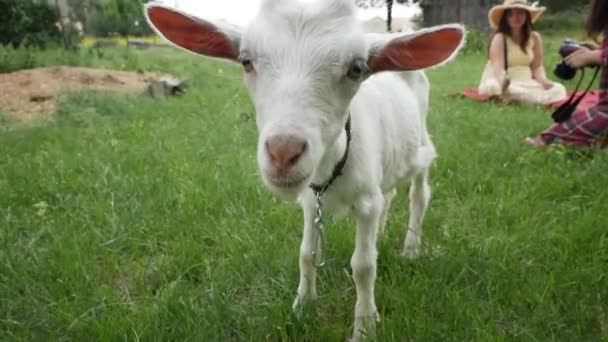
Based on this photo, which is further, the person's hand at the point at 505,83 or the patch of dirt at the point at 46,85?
the person's hand at the point at 505,83

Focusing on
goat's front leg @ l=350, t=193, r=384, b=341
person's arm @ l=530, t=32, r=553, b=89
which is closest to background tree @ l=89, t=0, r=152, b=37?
person's arm @ l=530, t=32, r=553, b=89

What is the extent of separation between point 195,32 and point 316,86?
647 millimetres

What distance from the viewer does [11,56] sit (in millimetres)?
10867

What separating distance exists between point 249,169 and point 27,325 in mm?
2374

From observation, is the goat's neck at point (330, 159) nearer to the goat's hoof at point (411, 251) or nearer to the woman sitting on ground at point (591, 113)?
the goat's hoof at point (411, 251)

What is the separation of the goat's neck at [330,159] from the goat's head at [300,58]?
156mm

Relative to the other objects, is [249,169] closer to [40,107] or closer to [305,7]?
[305,7]

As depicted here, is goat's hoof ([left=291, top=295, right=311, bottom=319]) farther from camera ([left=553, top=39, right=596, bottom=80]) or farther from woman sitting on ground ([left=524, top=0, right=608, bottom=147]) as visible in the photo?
camera ([left=553, top=39, right=596, bottom=80])

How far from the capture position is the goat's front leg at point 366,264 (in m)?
2.39

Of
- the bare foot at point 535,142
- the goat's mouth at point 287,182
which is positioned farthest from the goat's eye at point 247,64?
the bare foot at point 535,142

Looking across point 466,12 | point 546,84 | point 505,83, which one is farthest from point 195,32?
point 466,12

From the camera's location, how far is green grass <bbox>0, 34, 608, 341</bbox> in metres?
2.41

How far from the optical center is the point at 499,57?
27.2ft

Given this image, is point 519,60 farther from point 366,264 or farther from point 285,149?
point 285,149
